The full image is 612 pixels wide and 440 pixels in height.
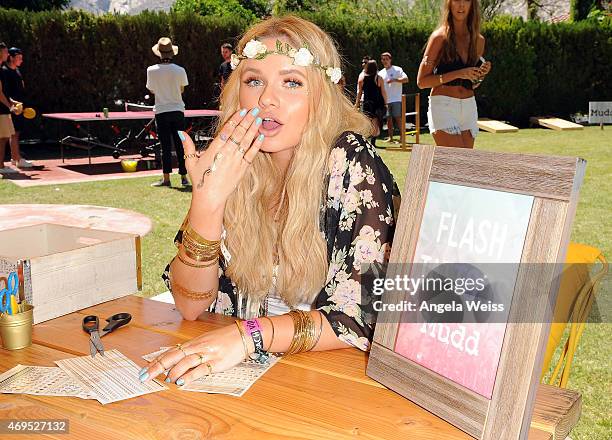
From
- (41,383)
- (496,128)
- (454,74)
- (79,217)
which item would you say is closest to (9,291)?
(41,383)

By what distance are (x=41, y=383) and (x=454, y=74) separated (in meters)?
4.61

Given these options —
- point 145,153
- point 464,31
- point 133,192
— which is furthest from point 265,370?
point 145,153

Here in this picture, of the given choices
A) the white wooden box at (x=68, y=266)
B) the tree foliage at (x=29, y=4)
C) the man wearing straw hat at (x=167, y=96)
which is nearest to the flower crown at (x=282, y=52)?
the white wooden box at (x=68, y=266)

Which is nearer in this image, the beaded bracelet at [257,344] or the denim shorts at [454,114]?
the beaded bracelet at [257,344]

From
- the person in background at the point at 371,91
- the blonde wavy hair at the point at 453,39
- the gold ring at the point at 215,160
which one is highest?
the blonde wavy hair at the point at 453,39

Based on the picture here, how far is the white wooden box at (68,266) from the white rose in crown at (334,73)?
2.83 ft

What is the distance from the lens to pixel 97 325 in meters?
1.84

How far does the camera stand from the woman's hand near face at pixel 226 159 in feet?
5.94

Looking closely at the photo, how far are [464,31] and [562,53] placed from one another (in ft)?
68.6

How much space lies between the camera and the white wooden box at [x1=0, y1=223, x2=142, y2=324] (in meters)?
1.87

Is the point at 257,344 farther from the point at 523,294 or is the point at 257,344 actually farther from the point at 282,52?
the point at 282,52

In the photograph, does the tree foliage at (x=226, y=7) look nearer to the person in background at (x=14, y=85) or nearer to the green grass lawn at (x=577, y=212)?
the green grass lawn at (x=577, y=212)

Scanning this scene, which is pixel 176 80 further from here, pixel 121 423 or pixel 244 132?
pixel 121 423

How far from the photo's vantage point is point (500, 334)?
3.75 ft
